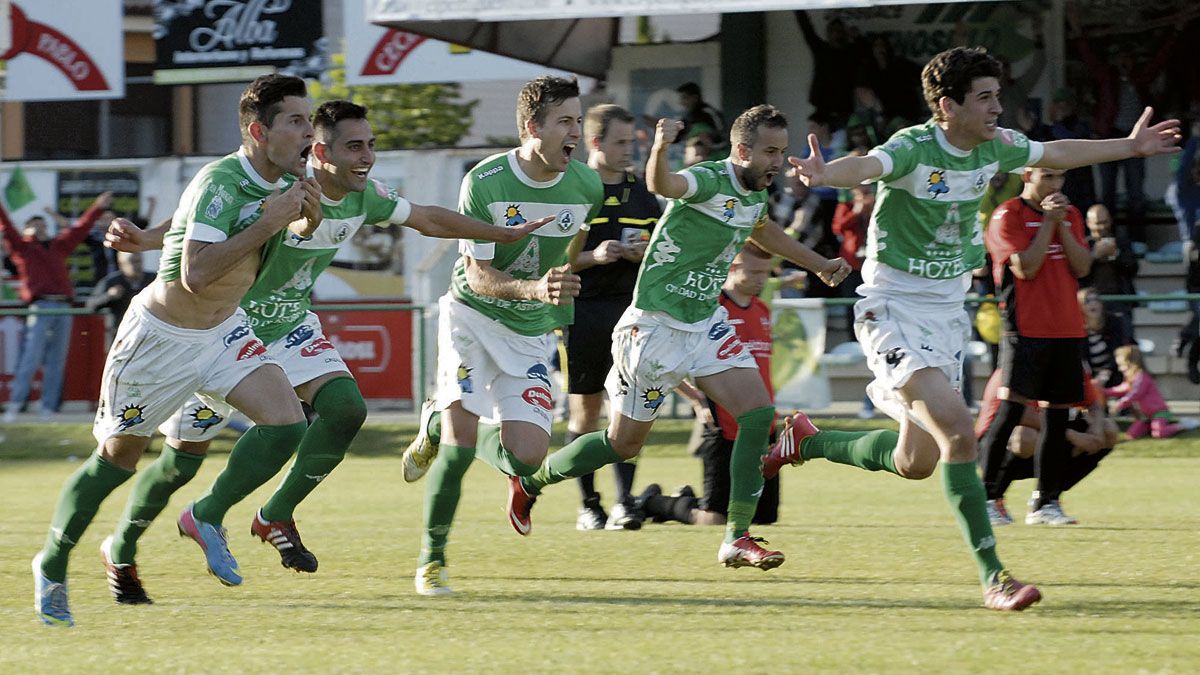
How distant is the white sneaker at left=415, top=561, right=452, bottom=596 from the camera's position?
6.96 meters

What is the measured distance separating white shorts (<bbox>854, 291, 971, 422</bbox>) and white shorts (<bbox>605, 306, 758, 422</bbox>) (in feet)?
2.85

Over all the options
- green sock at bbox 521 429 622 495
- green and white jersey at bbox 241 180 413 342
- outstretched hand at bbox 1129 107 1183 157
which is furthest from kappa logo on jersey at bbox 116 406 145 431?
outstretched hand at bbox 1129 107 1183 157

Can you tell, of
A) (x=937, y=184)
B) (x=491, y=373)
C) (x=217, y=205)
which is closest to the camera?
(x=217, y=205)

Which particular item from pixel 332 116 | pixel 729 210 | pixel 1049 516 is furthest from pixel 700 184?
pixel 1049 516

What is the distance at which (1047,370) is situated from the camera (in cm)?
938

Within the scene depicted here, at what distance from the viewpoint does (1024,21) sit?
811 inches

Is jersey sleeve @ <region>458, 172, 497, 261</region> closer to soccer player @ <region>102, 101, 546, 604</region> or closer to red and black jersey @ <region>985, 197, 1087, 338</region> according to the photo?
soccer player @ <region>102, 101, 546, 604</region>

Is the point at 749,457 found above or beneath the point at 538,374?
beneath

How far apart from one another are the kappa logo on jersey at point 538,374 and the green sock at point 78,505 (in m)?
1.74

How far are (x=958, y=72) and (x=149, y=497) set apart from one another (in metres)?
3.53

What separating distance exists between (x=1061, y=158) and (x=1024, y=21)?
46.3ft

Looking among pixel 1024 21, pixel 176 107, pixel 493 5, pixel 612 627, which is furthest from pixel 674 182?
pixel 176 107

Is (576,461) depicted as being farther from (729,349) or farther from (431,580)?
(431,580)

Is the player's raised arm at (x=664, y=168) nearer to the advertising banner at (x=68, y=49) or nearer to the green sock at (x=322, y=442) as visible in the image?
the green sock at (x=322, y=442)
